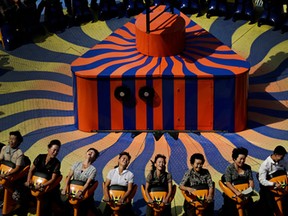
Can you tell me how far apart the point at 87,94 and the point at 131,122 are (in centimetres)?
97

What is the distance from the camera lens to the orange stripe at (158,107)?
12.0m

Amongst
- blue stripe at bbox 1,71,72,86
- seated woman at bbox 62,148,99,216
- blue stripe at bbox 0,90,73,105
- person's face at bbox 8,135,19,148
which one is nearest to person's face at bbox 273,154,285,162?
seated woman at bbox 62,148,99,216

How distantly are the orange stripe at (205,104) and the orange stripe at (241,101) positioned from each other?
462 millimetres

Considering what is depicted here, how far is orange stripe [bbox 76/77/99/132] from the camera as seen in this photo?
39.7ft

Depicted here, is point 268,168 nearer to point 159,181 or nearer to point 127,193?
point 159,181

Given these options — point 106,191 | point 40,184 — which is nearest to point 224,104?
point 106,191

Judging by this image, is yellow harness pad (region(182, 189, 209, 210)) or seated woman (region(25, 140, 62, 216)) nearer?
yellow harness pad (region(182, 189, 209, 210))

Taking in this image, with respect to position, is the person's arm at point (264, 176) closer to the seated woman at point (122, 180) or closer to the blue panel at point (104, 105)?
the seated woman at point (122, 180)

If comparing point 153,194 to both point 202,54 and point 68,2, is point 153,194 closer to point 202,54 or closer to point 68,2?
point 202,54

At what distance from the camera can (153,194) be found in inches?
353

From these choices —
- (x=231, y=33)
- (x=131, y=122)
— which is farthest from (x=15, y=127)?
(x=231, y=33)

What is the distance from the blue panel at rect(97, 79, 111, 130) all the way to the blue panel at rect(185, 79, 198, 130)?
1445mm

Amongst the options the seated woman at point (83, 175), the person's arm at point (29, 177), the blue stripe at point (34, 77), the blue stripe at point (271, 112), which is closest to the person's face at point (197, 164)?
the seated woman at point (83, 175)

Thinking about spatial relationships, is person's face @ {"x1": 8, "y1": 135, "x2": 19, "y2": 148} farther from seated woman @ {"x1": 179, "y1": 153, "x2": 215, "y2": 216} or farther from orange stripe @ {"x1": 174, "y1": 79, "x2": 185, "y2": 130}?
→ orange stripe @ {"x1": 174, "y1": 79, "x2": 185, "y2": 130}
